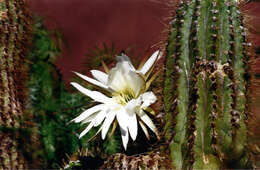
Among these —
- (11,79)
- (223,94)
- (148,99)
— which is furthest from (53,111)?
(223,94)

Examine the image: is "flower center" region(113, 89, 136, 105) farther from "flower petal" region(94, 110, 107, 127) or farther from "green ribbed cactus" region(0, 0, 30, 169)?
"green ribbed cactus" region(0, 0, 30, 169)

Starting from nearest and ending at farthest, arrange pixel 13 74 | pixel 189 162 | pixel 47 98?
pixel 189 162
pixel 13 74
pixel 47 98

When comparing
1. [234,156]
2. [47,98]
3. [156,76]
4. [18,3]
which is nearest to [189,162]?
[234,156]

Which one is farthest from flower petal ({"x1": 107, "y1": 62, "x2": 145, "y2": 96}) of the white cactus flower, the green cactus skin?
the green cactus skin

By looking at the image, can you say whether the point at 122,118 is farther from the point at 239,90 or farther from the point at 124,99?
the point at 239,90

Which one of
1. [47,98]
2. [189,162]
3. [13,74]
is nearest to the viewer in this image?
[189,162]

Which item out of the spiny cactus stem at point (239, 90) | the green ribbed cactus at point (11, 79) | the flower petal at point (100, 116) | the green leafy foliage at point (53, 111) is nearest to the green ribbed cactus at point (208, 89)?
the spiny cactus stem at point (239, 90)

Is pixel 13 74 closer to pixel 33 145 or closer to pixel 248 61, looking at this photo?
pixel 33 145
